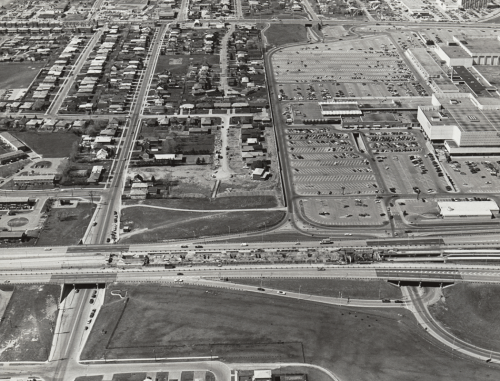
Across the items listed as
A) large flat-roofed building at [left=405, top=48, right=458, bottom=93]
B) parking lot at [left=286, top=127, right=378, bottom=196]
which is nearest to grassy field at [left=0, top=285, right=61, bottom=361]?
parking lot at [left=286, top=127, right=378, bottom=196]

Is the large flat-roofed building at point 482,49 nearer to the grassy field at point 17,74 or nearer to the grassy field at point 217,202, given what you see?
the grassy field at point 217,202

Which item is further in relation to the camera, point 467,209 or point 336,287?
point 467,209

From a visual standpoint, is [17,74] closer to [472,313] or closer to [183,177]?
[183,177]

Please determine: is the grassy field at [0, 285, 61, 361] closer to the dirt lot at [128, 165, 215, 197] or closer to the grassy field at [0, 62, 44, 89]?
the dirt lot at [128, 165, 215, 197]

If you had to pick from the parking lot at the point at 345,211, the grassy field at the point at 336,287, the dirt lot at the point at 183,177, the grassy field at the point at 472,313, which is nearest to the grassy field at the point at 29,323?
the grassy field at the point at 336,287

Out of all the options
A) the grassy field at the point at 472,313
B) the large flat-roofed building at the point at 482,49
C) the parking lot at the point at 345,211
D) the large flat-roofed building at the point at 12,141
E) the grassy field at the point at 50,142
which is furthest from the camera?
the large flat-roofed building at the point at 482,49

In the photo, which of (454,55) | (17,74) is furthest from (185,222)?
(454,55)

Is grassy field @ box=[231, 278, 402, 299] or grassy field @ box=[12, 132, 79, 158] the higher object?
grassy field @ box=[231, 278, 402, 299]
